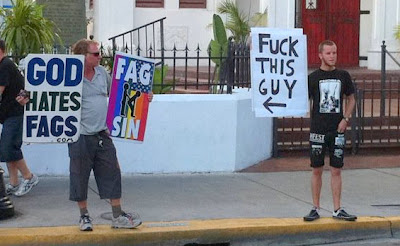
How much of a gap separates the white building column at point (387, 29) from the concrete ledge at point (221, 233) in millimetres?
9391

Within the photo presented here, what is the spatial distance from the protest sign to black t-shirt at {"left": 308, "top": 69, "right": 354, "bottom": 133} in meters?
1.73

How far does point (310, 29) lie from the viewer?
740 inches

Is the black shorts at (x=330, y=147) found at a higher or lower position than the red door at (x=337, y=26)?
lower

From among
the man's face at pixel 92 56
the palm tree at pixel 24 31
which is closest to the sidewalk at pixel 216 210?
the man's face at pixel 92 56

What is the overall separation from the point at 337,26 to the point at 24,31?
913 centimetres

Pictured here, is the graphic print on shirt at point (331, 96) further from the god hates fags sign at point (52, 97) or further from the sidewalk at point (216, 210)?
the god hates fags sign at point (52, 97)

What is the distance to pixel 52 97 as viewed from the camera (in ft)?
27.3

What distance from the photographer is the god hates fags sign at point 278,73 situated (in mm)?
9344

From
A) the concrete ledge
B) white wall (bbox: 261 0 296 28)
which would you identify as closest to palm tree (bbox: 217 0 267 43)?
white wall (bbox: 261 0 296 28)

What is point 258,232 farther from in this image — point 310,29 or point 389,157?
point 310,29

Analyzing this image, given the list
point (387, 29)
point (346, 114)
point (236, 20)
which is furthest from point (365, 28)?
point (346, 114)

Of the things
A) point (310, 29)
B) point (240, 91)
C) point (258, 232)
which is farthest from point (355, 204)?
point (310, 29)

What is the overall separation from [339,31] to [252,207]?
10159mm

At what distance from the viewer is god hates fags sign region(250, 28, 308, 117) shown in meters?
9.34
